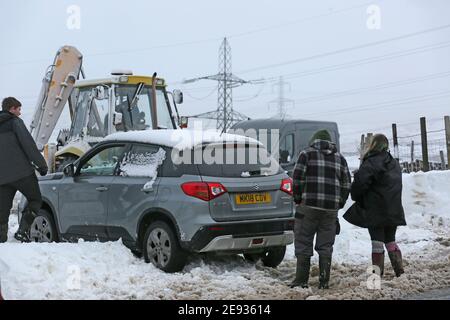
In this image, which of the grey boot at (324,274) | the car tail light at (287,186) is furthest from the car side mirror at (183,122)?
the grey boot at (324,274)

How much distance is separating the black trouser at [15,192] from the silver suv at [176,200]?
1.47 ft

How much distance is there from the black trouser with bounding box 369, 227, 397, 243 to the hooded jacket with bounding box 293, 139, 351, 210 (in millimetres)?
711

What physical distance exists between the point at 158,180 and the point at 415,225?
6757mm

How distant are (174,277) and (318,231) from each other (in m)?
1.71

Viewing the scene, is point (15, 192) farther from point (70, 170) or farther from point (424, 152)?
point (424, 152)

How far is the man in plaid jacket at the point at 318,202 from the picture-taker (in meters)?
7.68

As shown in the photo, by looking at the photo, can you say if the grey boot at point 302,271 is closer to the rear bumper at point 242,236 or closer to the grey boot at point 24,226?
the rear bumper at point 242,236

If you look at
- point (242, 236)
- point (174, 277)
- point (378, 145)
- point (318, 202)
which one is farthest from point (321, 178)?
point (174, 277)
